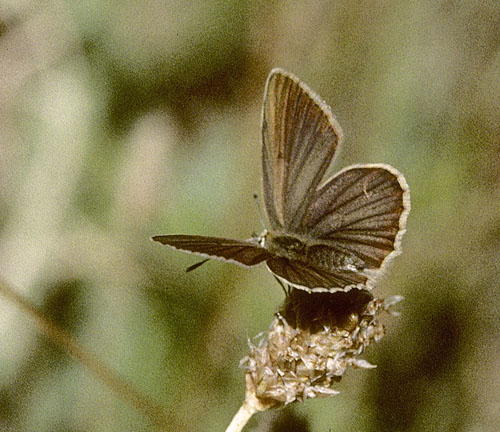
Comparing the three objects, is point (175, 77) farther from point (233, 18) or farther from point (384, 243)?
point (384, 243)

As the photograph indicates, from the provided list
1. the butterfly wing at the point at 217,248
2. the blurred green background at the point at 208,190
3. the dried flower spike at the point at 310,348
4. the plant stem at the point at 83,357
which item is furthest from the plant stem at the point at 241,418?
the blurred green background at the point at 208,190

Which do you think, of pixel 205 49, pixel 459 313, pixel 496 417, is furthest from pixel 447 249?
pixel 205 49

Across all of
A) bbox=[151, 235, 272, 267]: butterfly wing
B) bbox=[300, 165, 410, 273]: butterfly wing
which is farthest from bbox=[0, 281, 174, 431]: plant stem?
bbox=[300, 165, 410, 273]: butterfly wing

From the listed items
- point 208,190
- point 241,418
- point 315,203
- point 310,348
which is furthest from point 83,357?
point 208,190

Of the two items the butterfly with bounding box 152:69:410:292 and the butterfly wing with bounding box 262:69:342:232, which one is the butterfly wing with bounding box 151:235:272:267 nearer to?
the butterfly with bounding box 152:69:410:292

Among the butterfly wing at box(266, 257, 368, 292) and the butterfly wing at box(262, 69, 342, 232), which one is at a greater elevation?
the butterfly wing at box(262, 69, 342, 232)

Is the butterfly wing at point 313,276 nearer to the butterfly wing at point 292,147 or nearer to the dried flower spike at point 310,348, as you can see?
the dried flower spike at point 310,348
